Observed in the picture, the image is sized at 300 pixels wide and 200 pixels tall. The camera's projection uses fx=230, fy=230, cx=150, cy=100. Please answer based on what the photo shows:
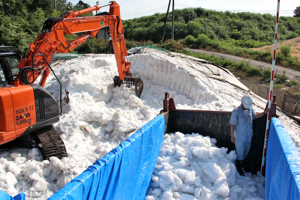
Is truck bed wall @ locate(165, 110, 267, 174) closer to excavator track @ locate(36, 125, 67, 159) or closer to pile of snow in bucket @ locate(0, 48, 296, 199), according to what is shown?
pile of snow in bucket @ locate(0, 48, 296, 199)

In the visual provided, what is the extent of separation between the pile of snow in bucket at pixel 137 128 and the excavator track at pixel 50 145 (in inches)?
6.5

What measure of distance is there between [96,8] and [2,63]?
2.99 m

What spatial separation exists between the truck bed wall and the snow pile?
0.37 metres

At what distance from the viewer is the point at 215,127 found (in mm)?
4531

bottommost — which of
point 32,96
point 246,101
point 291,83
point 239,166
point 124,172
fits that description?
point 239,166

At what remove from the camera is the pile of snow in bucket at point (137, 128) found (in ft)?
11.3

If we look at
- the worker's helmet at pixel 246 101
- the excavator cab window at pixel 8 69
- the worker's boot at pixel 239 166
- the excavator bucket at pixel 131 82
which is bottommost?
the worker's boot at pixel 239 166

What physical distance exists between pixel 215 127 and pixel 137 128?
2.06 metres

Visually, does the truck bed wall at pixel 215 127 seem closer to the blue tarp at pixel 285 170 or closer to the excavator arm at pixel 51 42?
the blue tarp at pixel 285 170

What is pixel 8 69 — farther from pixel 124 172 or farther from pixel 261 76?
pixel 261 76

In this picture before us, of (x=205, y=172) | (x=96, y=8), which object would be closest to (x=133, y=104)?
(x=96, y=8)

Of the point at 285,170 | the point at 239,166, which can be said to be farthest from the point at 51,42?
the point at 285,170

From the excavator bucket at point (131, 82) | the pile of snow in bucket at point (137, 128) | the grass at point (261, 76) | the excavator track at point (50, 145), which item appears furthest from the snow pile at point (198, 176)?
the grass at point (261, 76)

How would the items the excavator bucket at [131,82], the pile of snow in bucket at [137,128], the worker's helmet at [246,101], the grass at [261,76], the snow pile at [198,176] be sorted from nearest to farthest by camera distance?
the snow pile at [198,176] < the pile of snow in bucket at [137,128] < the worker's helmet at [246,101] < the excavator bucket at [131,82] < the grass at [261,76]
